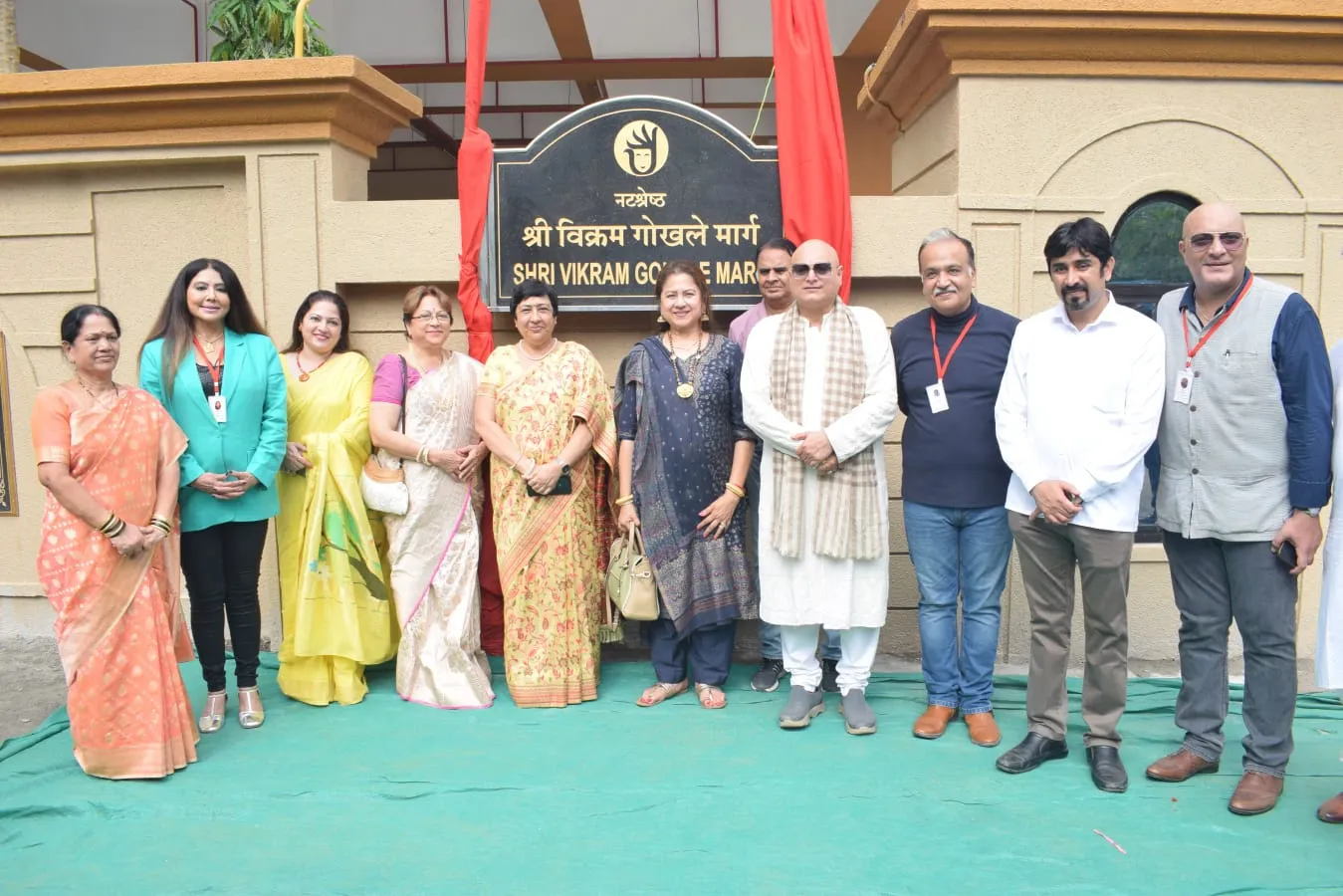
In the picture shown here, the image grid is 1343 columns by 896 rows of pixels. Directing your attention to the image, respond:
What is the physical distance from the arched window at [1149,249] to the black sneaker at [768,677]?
2355 mm

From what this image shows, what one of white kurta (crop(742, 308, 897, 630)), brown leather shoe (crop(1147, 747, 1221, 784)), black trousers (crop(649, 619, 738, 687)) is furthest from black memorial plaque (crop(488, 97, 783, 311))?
brown leather shoe (crop(1147, 747, 1221, 784))

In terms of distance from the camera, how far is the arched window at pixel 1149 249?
4.52 meters

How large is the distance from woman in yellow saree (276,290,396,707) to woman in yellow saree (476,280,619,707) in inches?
22.1

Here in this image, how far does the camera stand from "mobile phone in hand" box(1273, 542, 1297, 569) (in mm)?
2973

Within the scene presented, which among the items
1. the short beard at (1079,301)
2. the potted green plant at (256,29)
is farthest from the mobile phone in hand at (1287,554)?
the potted green plant at (256,29)

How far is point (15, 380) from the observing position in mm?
4969

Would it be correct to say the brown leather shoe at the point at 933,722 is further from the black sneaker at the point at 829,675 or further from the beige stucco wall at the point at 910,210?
the beige stucco wall at the point at 910,210

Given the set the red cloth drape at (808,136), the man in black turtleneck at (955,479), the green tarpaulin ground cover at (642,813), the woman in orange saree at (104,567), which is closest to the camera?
the green tarpaulin ground cover at (642,813)

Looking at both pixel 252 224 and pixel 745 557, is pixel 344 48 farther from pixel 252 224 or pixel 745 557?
pixel 745 557

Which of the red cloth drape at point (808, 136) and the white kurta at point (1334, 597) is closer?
the white kurta at point (1334, 597)

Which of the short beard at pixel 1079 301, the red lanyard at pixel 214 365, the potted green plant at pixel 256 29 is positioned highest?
the potted green plant at pixel 256 29

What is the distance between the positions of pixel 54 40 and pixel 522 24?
3.83 meters

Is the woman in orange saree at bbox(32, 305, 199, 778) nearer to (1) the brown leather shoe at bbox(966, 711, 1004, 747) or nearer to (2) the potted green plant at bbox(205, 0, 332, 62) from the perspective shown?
(1) the brown leather shoe at bbox(966, 711, 1004, 747)

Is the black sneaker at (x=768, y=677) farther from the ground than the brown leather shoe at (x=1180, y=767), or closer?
farther from the ground
